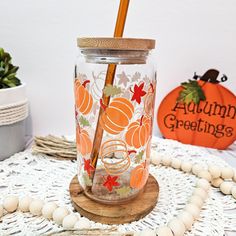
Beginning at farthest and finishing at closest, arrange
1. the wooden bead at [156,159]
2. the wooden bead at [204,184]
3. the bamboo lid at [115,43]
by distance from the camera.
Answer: the wooden bead at [156,159] < the wooden bead at [204,184] < the bamboo lid at [115,43]

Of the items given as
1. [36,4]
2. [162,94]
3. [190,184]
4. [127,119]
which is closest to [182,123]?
[162,94]

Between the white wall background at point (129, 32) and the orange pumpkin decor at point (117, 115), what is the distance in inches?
13.2

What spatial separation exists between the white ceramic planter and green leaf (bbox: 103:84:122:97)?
27 centimetres

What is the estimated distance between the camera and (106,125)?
37cm

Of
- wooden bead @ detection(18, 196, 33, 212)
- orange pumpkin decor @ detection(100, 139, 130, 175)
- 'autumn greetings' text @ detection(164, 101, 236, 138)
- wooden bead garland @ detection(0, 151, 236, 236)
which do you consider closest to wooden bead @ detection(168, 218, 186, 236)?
wooden bead garland @ detection(0, 151, 236, 236)

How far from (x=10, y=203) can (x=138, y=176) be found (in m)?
0.20

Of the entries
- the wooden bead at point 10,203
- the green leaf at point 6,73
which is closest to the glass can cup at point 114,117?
the wooden bead at point 10,203

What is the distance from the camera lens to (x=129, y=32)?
646 millimetres

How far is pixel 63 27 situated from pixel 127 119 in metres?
0.38

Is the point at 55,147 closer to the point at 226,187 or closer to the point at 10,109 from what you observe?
the point at 10,109

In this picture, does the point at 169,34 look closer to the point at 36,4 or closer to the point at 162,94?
the point at 162,94

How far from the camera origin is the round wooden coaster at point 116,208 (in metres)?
0.37

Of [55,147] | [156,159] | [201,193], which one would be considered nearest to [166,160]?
[156,159]

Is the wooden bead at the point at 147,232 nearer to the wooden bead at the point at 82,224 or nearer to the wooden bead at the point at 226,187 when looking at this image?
the wooden bead at the point at 82,224
